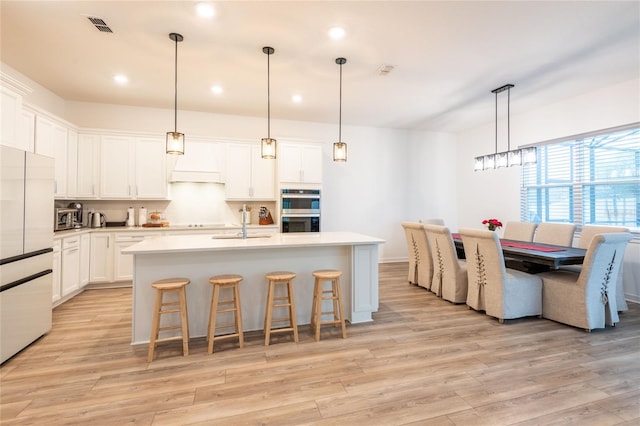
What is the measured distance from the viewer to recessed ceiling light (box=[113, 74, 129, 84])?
3.94 metres

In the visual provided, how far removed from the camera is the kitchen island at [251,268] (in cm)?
286

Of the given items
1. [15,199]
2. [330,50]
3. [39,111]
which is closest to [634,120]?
[330,50]

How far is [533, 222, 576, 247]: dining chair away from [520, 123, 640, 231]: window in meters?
0.84

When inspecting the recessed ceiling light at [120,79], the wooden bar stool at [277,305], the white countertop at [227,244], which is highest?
the recessed ceiling light at [120,79]

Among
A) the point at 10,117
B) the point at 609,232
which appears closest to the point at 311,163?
the point at 10,117

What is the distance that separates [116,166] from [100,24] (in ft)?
8.36

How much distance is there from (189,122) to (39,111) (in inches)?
81.1

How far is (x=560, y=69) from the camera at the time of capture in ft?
12.3

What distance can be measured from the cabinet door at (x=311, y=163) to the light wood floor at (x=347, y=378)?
300 cm

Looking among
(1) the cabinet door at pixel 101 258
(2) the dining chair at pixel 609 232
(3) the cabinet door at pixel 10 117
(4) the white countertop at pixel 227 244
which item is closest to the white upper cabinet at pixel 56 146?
(1) the cabinet door at pixel 101 258

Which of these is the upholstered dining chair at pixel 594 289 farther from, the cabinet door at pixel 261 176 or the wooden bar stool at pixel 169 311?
the cabinet door at pixel 261 176

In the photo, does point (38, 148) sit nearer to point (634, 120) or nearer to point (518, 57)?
point (518, 57)

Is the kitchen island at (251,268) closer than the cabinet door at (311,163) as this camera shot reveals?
Yes

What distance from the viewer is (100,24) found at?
9.21 feet
